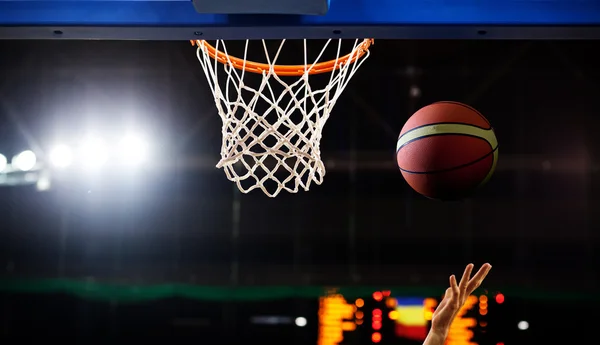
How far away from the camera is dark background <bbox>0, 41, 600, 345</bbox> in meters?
4.70

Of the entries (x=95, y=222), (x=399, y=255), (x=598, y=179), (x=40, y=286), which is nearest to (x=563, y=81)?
(x=598, y=179)

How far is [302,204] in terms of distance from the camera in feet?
16.0

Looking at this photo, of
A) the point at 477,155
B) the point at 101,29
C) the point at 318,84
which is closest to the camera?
the point at 101,29

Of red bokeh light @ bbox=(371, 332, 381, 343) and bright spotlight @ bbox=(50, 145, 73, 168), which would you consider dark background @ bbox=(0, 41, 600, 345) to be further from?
red bokeh light @ bbox=(371, 332, 381, 343)

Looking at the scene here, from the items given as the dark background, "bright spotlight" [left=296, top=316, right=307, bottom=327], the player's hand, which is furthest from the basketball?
"bright spotlight" [left=296, top=316, right=307, bottom=327]

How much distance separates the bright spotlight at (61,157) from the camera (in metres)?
4.81

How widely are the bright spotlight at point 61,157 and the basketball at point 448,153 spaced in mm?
3753

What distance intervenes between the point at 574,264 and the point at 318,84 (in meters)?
2.26

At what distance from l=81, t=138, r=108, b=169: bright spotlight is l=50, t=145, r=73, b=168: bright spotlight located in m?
0.11

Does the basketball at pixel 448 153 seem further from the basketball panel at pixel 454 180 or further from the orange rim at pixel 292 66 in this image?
the orange rim at pixel 292 66

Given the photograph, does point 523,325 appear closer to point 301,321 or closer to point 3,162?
point 301,321

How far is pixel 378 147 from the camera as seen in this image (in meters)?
4.85

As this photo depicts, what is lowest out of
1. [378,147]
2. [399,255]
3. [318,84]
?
[399,255]

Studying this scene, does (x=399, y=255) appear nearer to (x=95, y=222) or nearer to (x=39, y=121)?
(x=95, y=222)
